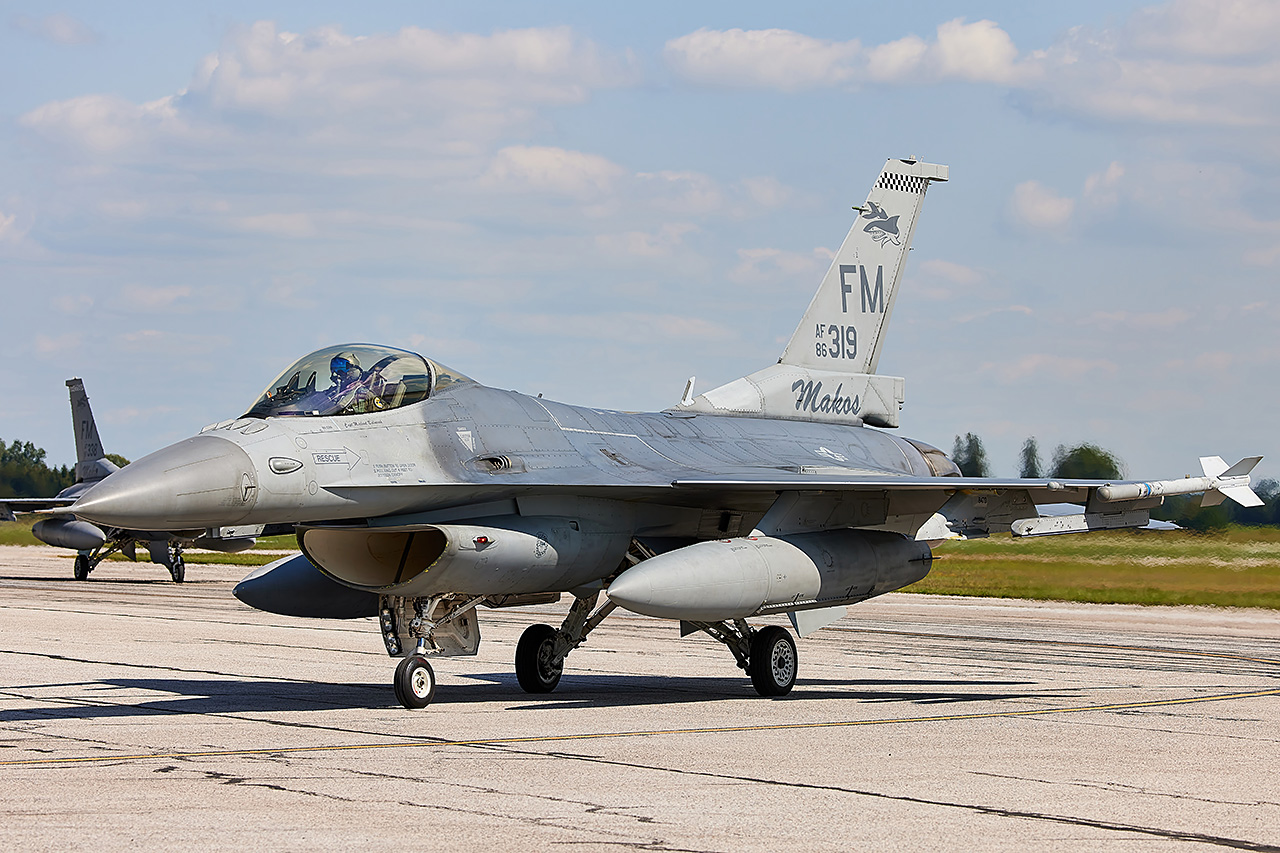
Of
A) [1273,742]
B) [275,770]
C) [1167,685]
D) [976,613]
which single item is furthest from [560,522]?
[976,613]

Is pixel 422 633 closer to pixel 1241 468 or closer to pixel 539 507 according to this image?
pixel 539 507

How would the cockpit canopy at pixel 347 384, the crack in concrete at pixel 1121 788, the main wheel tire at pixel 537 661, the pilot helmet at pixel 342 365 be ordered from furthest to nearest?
the main wheel tire at pixel 537 661 → the pilot helmet at pixel 342 365 → the cockpit canopy at pixel 347 384 → the crack in concrete at pixel 1121 788

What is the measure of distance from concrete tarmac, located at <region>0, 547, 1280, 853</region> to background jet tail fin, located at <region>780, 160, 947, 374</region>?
3.55m

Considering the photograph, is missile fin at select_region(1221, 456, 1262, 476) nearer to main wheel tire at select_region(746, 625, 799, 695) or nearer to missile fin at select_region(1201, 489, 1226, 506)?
missile fin at select_region(1201, 489, 1226, 506)

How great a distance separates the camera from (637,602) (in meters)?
10.7

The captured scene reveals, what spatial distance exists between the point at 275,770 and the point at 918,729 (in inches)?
183

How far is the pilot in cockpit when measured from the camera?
10955mm

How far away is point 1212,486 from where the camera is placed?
13.0 m

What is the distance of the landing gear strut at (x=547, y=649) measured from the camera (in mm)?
13195

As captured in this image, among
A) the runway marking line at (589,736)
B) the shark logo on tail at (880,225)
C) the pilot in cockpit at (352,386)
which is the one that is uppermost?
the shark logo on tail at (880,225)

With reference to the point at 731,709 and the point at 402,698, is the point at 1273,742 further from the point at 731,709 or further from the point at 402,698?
the point at 402,698

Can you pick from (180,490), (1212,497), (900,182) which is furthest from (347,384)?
(900,182)

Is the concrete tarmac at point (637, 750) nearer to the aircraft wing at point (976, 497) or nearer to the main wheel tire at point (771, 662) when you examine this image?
the main wheel tire at point (771, 662)

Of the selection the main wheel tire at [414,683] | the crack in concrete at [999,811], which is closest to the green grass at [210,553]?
the main wheel tire at [414,683]
